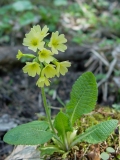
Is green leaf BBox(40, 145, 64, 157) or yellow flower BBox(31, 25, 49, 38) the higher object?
yellow flower BBox(31, 25, 49, 38)

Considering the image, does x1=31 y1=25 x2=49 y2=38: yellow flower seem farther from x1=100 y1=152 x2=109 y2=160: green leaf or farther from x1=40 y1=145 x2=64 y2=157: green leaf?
x1=100 y1=152 x2=109 y2=160: green leaf

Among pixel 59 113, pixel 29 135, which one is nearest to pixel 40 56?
pixel 59 113

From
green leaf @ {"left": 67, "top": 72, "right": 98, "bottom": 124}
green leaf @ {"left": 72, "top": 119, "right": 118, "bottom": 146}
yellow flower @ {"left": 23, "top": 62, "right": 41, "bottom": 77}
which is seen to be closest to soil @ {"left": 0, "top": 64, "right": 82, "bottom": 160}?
green leaf @ {"left": 67, "top": 72, "right": 98, "bottom": 124}

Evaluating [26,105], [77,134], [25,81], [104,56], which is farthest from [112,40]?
[77,134]

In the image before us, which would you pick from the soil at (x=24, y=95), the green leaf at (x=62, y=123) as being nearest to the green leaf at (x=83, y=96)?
the green leaf at (x=62, y=123)

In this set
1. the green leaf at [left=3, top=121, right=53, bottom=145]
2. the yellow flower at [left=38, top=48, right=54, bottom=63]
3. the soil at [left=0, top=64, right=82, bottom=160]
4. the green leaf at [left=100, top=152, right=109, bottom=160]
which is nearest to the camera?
the yellow flower at [left=38, top=48, right=54, bottom=63]

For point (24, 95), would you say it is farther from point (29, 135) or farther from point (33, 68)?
point (33, 68)
